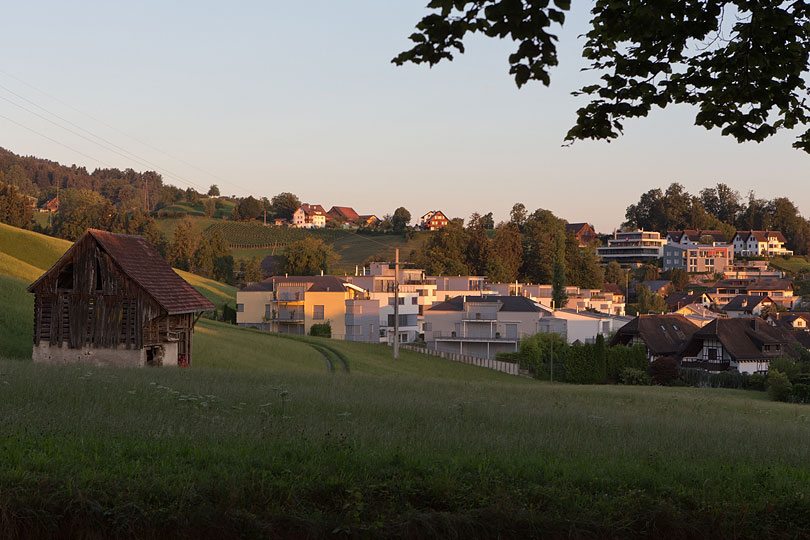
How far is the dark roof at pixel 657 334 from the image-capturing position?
89.1m

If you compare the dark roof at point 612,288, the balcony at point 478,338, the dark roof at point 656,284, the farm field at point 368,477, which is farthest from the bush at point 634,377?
the dark roof at point 656,284

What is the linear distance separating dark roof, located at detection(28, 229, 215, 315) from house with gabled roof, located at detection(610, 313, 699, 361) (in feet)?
185

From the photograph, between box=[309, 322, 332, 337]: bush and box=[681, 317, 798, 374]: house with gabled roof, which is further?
box=[309, 322, 332, 337]: bush

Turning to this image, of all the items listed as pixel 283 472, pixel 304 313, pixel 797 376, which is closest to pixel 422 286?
pixel 304 313

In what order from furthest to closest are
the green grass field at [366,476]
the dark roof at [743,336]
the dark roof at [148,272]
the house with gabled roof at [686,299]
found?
the house with gabled roof at [686,299] → the dark roof at [743,336] → the dark roof at [148,272] → the green grass field at [366,476]

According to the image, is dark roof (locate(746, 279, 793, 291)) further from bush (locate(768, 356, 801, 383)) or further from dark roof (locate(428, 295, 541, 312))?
bush (locate(768, 356, 801, 383))

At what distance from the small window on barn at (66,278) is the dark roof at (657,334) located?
63.4m

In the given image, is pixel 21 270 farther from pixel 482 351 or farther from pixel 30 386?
pixel 30 386

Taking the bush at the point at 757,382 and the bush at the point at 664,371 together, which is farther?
the bush at the point at 664,371

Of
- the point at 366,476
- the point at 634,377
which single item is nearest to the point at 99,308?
the point at 366,476

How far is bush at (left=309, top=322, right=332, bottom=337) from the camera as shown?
96688 millimetres

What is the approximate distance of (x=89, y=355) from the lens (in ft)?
134

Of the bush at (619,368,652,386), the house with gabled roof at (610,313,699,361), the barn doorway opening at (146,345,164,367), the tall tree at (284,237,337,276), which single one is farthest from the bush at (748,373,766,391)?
the tall tree at (284,237,337,276)

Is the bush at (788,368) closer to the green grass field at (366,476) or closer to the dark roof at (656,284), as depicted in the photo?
the green grass field at (366,476)
